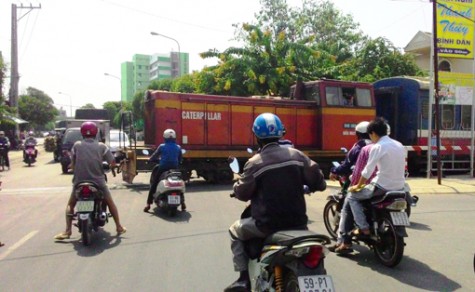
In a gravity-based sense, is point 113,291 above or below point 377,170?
below

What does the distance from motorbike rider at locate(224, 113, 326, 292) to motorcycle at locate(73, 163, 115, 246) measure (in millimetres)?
3414

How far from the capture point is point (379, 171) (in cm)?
576

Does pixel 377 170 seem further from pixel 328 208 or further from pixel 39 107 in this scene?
pixel 39 107

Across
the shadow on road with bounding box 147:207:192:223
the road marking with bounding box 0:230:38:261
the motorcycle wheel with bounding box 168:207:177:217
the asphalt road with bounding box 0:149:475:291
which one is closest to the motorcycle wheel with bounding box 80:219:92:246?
the asphalt road with bounding box 0:149:475:291

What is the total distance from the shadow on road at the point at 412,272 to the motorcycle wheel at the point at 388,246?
97 millimetres

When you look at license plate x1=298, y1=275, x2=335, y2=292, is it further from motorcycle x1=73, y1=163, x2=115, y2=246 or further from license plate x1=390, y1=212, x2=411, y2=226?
motorcycle x1=73, y1=163, x2=115, y2=246

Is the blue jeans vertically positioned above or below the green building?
below

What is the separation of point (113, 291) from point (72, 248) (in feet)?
6.87

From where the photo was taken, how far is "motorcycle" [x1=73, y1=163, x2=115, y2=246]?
21.6 feet

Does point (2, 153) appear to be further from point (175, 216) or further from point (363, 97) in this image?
point (363, 97)

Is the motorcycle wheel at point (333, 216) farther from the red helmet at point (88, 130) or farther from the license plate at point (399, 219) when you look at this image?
the red helmet at point (88, 130)

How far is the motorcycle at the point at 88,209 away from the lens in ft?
21.6

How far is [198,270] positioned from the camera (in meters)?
5.45

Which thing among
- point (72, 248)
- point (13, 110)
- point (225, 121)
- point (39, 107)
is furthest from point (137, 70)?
point (72, 248)
